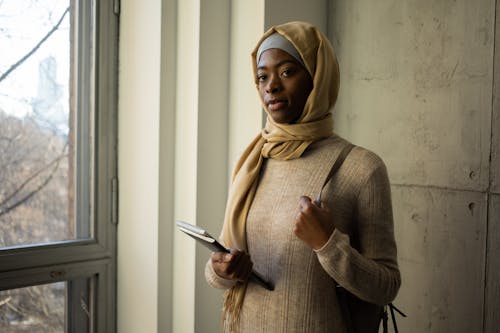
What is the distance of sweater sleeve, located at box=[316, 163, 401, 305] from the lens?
116 cm

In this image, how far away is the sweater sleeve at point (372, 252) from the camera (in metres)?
1.16

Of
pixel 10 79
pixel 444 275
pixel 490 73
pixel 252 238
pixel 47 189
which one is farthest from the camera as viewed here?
pixel 47 189

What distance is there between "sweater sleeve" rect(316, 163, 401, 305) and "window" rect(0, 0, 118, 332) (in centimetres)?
141

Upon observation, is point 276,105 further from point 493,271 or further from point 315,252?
point 493,271

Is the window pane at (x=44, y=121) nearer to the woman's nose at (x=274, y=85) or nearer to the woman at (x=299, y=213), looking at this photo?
the woman at (x=299, y=213)

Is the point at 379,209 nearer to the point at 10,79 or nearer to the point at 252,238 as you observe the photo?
the point at 252,238

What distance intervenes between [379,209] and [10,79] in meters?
1.63

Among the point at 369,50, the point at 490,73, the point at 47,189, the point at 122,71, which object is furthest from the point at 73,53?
the point at 490,73

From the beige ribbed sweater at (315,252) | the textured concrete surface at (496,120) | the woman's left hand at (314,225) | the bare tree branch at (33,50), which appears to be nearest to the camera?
the woman's left hand at (314,225)

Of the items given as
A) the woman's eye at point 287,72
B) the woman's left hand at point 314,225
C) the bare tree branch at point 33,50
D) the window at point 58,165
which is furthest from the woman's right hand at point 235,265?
the bare tree branch at point 33,50

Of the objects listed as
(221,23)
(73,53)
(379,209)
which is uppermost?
(221,23)

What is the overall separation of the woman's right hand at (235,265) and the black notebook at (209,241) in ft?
0.08

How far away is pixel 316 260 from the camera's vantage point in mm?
1284

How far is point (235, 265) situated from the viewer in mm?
1274
